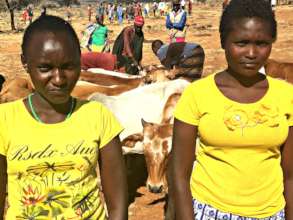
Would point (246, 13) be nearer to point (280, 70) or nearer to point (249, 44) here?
point (249, 44)

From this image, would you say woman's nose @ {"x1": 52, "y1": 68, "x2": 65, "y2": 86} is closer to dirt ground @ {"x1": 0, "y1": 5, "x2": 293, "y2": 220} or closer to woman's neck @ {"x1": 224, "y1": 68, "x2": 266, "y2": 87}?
woman's neck @ {"x1": 224, "y1": 68, "x2": 266, "y2": 87}

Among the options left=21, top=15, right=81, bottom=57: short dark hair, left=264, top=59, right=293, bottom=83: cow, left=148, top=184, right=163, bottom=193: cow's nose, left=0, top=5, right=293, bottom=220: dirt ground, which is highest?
left=21, top=15, right=81, bottom=57: short dark hair

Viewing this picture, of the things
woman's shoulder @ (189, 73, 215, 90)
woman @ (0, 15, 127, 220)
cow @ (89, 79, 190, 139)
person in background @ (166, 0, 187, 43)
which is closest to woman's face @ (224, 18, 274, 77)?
woman's shoulder @ (189, 73, 215, 90)

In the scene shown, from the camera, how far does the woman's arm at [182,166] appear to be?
7.22 feet

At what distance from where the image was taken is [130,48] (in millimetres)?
8656

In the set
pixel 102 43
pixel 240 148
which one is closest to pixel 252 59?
pixel 240 148

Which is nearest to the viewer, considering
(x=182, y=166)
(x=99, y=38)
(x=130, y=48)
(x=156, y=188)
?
(x=182, y=166)

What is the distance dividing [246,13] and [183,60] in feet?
16.6

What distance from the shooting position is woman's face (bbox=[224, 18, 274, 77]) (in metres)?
2.14

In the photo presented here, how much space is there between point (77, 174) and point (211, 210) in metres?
0.65

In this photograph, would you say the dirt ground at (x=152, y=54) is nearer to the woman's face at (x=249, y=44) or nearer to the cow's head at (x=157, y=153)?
the cow's head at (x=157, y=153)

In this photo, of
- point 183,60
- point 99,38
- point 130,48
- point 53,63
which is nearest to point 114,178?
point 53,63

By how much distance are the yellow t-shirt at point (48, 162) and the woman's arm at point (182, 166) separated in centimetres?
37

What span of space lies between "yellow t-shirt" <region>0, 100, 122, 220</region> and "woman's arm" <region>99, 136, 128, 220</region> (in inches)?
2.0
